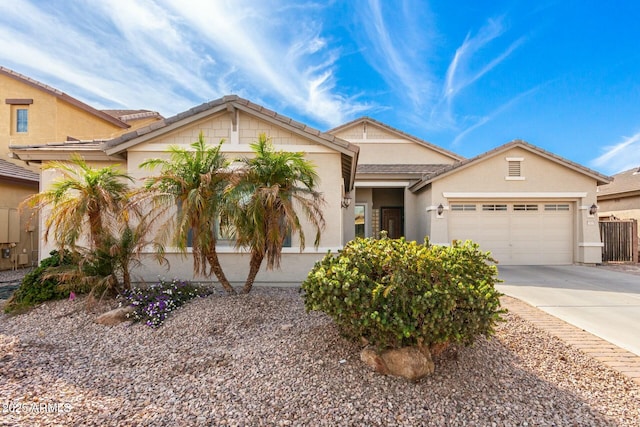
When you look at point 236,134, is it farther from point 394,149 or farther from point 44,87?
point 44,87

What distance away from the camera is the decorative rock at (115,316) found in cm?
543

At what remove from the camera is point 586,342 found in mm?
4656

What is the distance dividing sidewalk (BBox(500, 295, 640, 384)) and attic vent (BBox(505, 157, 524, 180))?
24.7ft

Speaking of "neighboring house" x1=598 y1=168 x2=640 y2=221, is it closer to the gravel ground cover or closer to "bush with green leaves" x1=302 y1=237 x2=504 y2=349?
the gravel ground cover

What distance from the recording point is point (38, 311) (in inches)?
238

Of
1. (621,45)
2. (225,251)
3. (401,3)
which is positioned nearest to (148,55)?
(225,251)

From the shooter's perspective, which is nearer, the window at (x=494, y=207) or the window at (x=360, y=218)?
the window at (x=494, y=207)

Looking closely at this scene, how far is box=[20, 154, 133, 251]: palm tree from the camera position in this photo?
5910 mm

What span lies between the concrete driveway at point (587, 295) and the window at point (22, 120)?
21196 millimetres

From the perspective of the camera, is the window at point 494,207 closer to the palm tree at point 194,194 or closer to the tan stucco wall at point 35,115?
the palm tree at point 194,194

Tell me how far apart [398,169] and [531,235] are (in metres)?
6.39

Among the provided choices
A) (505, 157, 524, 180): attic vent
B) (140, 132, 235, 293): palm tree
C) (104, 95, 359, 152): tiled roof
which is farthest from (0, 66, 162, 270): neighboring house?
(505, 157, 524, 180): attic vent

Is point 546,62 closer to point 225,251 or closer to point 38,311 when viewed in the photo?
point 225,251

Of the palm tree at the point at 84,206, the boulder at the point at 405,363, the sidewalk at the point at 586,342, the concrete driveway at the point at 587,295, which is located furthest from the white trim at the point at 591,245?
the palm tree at the point at 84,206
